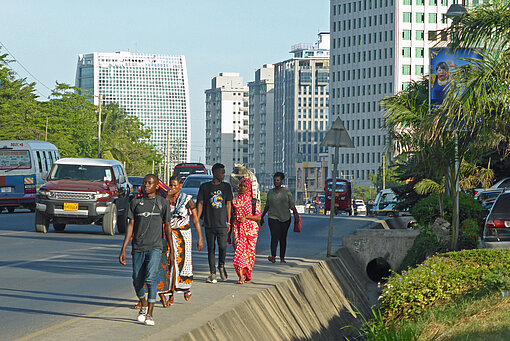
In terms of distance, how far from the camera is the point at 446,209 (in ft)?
86.5

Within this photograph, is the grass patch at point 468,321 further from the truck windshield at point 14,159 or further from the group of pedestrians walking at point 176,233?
the truck windshield at point 14,159

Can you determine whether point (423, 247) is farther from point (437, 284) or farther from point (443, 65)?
point (437, 284)

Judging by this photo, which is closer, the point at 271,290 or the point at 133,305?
the point at 133,305

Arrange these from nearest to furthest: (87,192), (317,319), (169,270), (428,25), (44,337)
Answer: (44,337) < (169,270) < (317,319) < (87,192) < (428,25)

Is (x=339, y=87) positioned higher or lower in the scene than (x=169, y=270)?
higher

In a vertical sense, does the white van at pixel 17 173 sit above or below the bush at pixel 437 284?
above

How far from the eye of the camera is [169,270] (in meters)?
11.1

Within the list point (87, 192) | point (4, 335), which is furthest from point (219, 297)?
point (87, 192)

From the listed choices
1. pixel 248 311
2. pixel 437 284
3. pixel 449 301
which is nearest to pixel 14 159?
pixel 437 284

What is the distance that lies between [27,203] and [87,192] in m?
15.7

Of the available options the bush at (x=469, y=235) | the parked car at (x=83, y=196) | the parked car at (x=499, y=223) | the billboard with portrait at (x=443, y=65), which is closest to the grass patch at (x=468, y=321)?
the parked car at (x=499, y=223)

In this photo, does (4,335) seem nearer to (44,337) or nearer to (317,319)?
(44,337)

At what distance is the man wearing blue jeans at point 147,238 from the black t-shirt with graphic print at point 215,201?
12.2 feet

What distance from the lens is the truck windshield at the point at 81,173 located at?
2816cm
